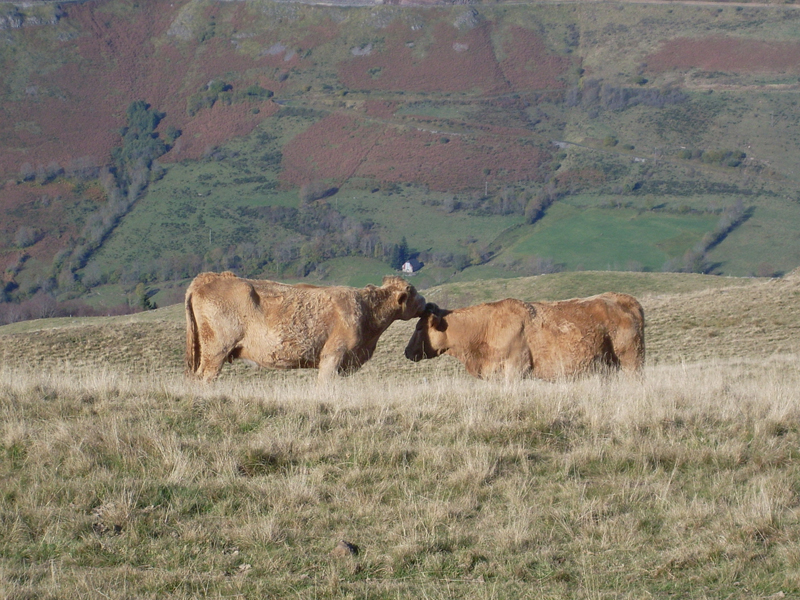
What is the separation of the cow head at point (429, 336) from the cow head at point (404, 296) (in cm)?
24

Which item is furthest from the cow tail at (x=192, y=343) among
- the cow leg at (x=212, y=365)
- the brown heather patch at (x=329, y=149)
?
the brown heather patch at (x=329, y=149)

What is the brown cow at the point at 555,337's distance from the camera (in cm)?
1305

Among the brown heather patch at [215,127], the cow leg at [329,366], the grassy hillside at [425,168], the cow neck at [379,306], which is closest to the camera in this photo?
the cow leg at [329,366]

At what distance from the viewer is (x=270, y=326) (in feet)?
42.0

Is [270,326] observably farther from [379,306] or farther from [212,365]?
[379,306]

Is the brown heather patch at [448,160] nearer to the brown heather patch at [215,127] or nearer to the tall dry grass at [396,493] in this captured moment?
the brown heather patch at [215,127]

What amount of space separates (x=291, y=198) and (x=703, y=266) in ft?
244

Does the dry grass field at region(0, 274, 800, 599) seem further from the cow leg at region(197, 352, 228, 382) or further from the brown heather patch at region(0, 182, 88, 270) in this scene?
the brown heather patch at region(0, 182, 88, 270)

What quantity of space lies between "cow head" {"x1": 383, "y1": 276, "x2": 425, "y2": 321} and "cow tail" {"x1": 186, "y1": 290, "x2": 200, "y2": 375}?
2991 mm

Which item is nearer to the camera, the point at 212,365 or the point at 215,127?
the point at 212,365

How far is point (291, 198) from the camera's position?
151 meters

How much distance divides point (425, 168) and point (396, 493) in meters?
152

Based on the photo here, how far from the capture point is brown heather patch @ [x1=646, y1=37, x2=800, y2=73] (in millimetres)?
169875

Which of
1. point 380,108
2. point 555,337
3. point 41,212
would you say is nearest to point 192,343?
point 555,337
